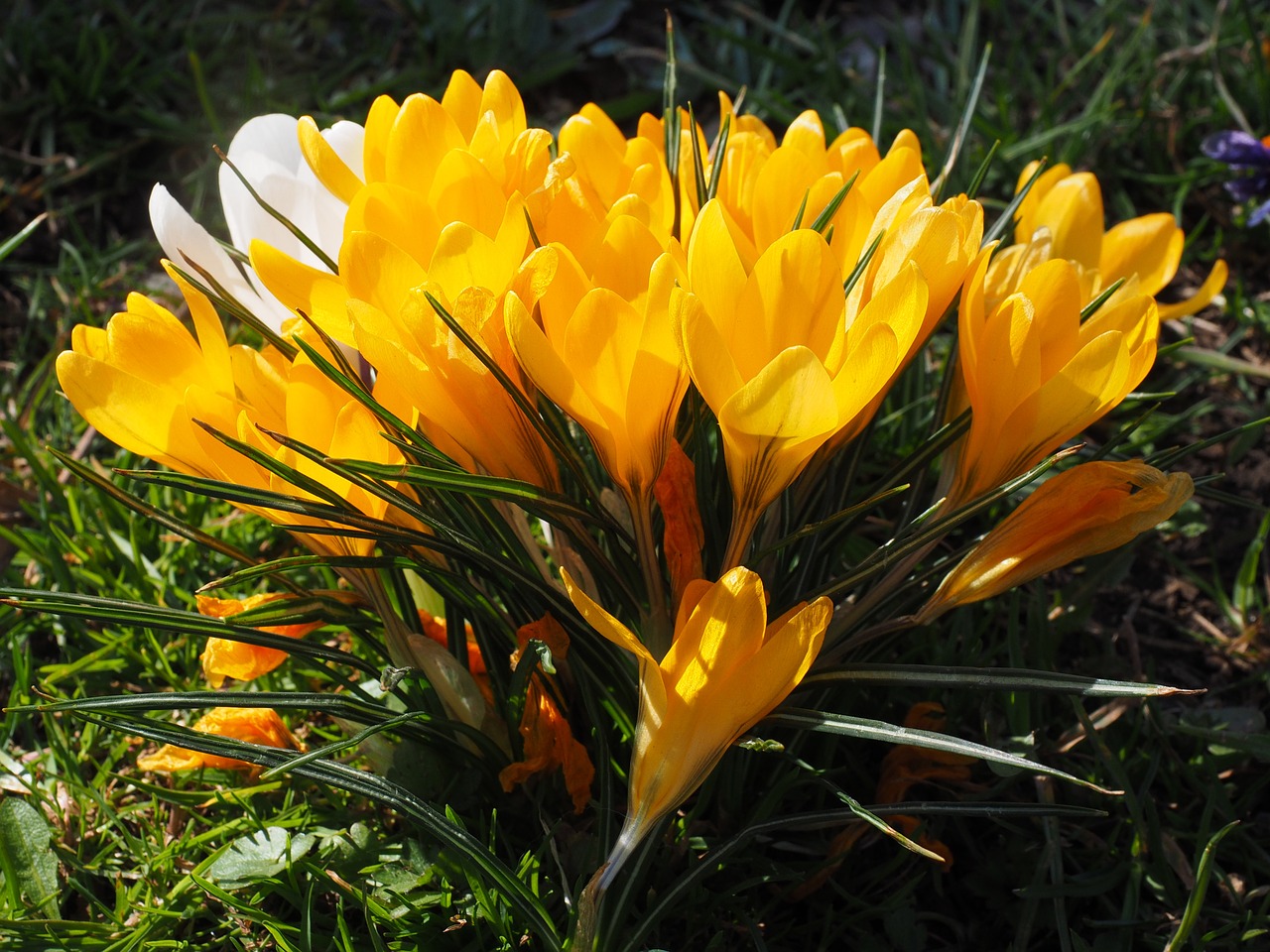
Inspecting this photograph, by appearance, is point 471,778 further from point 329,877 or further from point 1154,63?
point 1154,63

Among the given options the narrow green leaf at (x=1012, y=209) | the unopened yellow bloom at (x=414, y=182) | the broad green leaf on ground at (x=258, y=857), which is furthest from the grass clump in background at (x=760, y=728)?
the unopened yellow bloom at (x=414, y=182)

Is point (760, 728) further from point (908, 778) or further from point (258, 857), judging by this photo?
point (258, 857)

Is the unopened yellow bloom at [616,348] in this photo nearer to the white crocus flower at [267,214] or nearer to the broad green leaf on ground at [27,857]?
the white crocus flower at [267,214]

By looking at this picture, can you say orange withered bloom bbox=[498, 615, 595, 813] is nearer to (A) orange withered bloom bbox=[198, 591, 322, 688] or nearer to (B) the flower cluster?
(B) the flower cluster

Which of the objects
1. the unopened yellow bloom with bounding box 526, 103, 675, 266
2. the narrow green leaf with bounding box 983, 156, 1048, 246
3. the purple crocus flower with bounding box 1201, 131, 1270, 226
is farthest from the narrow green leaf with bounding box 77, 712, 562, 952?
the purple crocus flower with bounding box 1201, 131, 1270, 226

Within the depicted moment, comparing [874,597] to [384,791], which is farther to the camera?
[874,597]

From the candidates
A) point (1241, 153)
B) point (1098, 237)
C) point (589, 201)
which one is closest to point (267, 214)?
point (589, 201)

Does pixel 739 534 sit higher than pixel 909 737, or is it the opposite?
pixel 739 534

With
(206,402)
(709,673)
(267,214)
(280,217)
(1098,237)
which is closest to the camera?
(709,673)
